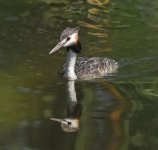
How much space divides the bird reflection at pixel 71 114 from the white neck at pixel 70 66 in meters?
0.64

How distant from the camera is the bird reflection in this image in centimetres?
963

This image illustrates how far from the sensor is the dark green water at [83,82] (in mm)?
9211

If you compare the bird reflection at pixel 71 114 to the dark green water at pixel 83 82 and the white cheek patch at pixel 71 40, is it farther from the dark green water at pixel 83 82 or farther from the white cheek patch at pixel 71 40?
the white cheek patch at pixel 71 40

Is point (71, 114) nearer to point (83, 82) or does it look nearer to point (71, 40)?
point (83, 82)

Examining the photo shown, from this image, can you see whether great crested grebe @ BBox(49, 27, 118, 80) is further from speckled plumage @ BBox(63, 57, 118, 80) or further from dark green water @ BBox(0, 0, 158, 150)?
dark green water @ BBox(0, 0, 158, 150)

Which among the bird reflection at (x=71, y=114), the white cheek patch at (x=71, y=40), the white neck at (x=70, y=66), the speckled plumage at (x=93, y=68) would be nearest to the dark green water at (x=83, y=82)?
the bird reflection at (x=71, y=114)

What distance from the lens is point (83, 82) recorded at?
40.3 ft

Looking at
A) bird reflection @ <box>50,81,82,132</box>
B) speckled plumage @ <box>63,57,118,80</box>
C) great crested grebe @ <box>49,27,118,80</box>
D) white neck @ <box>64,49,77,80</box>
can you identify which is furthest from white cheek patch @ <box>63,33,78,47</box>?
bird reflection @ <box>50,81,82,132</box>

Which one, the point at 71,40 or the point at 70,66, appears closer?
the point at 71,40

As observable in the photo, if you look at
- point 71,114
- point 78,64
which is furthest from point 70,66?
point 71,114

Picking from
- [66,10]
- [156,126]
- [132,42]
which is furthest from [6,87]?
[66,10]

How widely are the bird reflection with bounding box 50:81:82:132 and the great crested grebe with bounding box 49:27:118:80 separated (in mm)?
746

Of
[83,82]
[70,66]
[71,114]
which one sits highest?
[71,114]

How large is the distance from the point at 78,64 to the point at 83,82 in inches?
31.2
